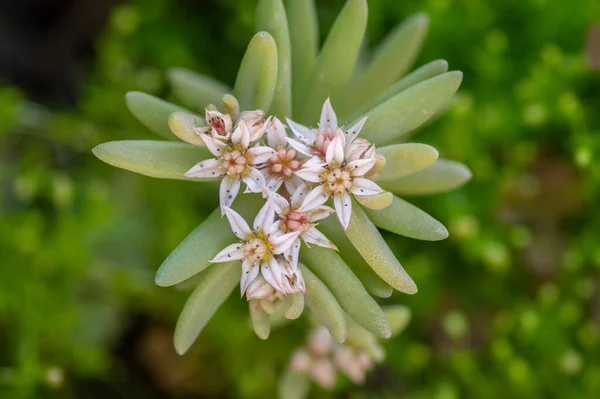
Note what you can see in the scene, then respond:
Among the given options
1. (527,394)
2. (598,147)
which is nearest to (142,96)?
(598,147)

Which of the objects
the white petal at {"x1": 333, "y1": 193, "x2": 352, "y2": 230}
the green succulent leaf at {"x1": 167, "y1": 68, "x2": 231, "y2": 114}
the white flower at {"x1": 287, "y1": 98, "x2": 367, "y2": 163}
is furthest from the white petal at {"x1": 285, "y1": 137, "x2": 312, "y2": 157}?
the green succulent leaf at {"x1": 167, "y1": 68, "x2": 231, "y2": 114}

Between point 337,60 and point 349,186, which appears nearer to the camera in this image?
point 349,186

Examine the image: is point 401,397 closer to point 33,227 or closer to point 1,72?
point 33,227

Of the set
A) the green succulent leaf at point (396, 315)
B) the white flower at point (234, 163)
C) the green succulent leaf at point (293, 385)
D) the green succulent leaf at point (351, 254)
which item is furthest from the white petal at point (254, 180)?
the green succulent leaf at point (293, 385)

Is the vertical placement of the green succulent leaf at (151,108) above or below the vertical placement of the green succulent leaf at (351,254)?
above

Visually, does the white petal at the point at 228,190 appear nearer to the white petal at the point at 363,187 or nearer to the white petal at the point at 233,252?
the white petal at the point at 233,252

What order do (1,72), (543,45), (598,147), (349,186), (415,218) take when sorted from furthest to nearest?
1. (1,72)
2. (543,45)
3. (598,147)
4. (415,218)
5. (349,186)

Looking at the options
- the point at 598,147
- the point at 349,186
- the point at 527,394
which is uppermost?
the point at 349,186

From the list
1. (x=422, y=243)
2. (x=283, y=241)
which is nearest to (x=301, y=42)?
(x=283, y=241)
